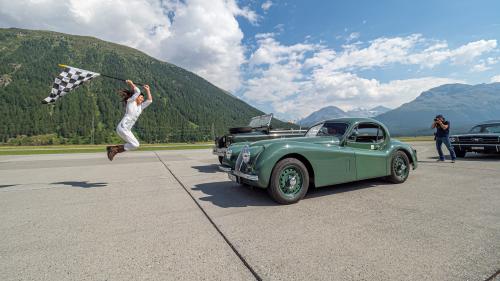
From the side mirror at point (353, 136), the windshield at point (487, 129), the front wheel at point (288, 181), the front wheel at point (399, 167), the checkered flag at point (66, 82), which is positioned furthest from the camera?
the windshield at point (487, 129)

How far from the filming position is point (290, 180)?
4.14 meters

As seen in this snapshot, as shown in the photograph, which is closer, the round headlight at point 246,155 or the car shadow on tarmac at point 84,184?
the round headlight at point 246,155

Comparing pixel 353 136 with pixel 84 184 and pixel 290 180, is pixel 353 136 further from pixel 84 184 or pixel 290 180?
pixel 84 184

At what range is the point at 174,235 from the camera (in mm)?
2834

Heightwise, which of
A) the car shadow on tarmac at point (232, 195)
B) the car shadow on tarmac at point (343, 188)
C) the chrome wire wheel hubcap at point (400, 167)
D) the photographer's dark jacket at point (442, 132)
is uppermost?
the photographer's dark jacket at point (442, 132)

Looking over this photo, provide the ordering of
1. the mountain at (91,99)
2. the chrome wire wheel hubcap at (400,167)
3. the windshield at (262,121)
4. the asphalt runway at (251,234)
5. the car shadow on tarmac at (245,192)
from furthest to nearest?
the mountain at (91,99) → the windshield at (262,121) → the chrome wire wheel hubcap at (400,167) → the car shadow on tarmac at (245,192) → the asphalt runway at (251,234)

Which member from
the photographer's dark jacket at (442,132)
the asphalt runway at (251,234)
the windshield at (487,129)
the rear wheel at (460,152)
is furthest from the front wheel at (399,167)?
the windshield at (487,129)

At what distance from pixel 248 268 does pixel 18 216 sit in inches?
149

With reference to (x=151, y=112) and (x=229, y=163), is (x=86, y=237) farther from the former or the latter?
(x=151, y=112)

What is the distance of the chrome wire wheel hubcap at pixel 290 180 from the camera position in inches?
162

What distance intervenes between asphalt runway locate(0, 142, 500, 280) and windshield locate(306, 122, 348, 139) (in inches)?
47.2

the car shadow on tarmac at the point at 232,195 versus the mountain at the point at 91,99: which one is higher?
the mountain at the point at 91,99

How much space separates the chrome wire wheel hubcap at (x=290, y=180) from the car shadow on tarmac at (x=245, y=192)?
321 millimetres

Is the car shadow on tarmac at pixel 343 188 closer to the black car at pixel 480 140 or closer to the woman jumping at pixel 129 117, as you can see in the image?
the woman jumping at pixel 129 117
